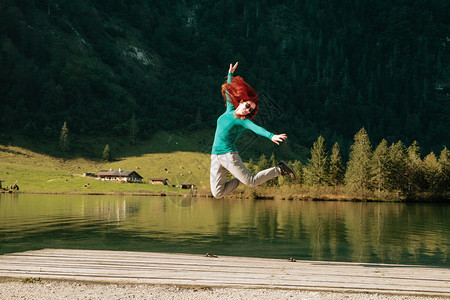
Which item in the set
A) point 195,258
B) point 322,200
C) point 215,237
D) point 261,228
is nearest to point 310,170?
point 322,200

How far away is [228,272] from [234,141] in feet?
12.8

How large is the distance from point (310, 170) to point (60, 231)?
313 ft

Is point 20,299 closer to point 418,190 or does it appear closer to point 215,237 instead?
point 215,237

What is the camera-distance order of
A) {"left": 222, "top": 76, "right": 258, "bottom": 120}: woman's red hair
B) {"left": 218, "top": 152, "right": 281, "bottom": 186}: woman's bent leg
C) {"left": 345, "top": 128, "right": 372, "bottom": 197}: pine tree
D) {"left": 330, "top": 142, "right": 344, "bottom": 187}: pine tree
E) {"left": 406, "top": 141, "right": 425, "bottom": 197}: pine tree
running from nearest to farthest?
1. {"left": 218, "top": 152, "right": 281, "bottom": 186}: woman's bent leg
2. {"left": 222, "top": 76, "right": 258, "bottom": 120}: woman's red hair
3. {"left": 345, "top": 128, "right": 372, "bottom": 197}: pine tree
4. {"left": 406, "top": 141, "right": 425, "bottom": 197}: pine tree
5. {"left": 330, "top": 142, "right": 344, "bottom": 187}: pine tree

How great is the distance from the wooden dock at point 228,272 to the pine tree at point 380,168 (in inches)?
4179

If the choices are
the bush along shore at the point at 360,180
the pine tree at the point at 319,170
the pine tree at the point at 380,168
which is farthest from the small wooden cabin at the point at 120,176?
the pine tree at the point at 380,168

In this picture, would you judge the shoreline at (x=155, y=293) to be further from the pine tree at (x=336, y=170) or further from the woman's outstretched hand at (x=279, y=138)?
the pine tree at (x=336, y=170)

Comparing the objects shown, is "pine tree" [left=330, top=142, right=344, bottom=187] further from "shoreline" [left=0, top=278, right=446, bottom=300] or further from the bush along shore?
"shoreline" [left=0, top=278, right=446, bottom=300]

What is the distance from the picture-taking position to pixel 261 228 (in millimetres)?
50000

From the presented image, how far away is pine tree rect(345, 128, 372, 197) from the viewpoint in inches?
4525

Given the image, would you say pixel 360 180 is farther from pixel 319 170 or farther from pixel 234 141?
pixel 234 141

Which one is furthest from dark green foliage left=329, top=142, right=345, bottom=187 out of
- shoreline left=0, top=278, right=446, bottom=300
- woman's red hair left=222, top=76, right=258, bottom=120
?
shoreline left=0, top=278, right=446, bottom=300

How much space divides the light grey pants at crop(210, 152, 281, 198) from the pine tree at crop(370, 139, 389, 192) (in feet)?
354

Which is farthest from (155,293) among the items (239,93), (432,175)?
(432,175)
